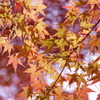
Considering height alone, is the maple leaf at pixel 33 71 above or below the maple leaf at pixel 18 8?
below

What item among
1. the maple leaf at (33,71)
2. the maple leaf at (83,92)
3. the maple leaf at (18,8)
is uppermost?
the maple leaf at (18,8)

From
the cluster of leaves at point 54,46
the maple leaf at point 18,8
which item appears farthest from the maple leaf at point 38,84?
the maple leaf at point 18,8

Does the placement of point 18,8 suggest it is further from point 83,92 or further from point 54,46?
point 83,92

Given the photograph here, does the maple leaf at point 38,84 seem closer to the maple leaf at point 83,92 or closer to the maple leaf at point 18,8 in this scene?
the maple leaf at point 83,92

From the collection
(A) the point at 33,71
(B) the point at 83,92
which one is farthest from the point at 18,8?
(B) the point at 83,92

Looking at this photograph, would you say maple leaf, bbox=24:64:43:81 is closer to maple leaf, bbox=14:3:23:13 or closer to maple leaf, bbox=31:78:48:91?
maple leaf, bbox=31:78:48:91

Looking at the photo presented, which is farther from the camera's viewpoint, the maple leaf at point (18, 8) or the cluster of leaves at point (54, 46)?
the maple leaf at point (18, 8)

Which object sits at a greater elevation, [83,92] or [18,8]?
[18,8]

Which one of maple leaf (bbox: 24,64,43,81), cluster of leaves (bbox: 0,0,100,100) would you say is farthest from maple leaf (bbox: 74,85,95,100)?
maple leaf (bbox: 24,64,43,81)

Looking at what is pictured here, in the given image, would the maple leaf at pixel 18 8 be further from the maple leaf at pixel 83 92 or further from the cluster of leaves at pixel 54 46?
the maple leaf at pixel 83 92

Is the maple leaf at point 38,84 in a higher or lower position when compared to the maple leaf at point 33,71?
lower

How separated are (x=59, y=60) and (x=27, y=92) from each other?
13.5 inches

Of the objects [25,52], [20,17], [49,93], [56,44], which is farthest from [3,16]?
[49,93]

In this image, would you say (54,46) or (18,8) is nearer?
(54,46)
